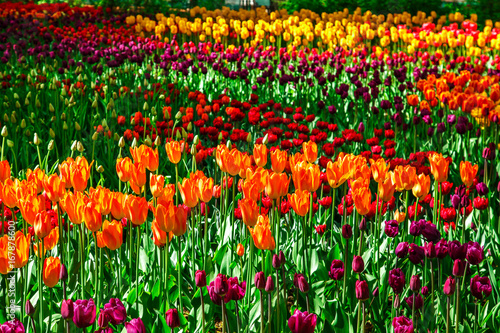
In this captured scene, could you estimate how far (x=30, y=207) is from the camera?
1.85 meters

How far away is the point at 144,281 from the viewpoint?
238 cm

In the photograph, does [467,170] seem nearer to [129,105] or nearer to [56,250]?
[56,250]

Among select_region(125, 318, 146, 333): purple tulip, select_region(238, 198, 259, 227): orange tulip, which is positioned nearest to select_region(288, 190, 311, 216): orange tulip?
select_region(238, 198, 259, 227): orange tulip

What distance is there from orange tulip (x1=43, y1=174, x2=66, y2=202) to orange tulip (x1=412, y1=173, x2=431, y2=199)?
136 centimetres

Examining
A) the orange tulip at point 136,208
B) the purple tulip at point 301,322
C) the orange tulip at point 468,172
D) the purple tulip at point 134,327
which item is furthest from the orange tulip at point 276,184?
the orange tulip at point 468,172

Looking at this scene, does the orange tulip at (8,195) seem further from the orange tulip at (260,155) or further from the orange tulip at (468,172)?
the orange tulip at (468,172)

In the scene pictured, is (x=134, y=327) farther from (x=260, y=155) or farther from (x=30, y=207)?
(x=260, y=155)

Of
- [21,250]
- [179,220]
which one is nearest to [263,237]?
[179,220]

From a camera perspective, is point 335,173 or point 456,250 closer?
point 456,250

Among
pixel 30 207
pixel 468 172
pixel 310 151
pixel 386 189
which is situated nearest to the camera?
pixel 30 207

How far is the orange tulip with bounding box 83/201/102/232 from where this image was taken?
1.79 meters

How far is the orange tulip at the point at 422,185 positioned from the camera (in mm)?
2238

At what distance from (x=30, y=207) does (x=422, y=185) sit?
4.79 ft

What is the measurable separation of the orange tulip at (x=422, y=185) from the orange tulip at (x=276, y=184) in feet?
1.91
